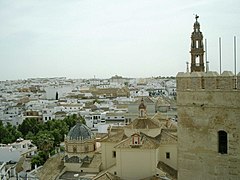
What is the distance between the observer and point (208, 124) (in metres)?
7.81

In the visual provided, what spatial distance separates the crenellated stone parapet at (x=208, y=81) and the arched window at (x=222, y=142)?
0.93m

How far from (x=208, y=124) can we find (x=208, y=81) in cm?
90

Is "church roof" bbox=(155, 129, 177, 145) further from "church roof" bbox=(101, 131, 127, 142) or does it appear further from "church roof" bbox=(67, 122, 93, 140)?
"church roof" bbox=(67, 122, 93, 140)

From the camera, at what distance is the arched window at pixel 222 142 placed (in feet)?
25.1

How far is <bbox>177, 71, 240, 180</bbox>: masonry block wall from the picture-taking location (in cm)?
754

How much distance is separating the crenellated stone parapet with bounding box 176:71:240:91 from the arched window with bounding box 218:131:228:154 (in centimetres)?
93

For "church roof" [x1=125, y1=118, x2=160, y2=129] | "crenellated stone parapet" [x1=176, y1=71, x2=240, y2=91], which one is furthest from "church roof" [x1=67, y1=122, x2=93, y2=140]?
"crenellated stone parapet" [x1=176, y1=71, x2=240, y2=91]

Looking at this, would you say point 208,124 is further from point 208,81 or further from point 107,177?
point 107,177

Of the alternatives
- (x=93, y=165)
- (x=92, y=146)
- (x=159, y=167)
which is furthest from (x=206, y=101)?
(x=92, y=146)

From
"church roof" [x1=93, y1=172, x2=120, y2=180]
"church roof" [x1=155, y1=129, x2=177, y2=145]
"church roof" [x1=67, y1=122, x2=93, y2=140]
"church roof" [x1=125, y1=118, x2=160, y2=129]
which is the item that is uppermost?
"church roof" [x1=125, y1=118, x2=160, y2=129]

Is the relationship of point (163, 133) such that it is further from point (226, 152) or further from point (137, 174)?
point (226, 152)

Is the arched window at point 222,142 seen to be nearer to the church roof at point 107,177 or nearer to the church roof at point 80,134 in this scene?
the church roof at point 107,177

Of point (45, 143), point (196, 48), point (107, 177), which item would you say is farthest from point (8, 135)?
point (196, 48)

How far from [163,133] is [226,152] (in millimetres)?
11111
